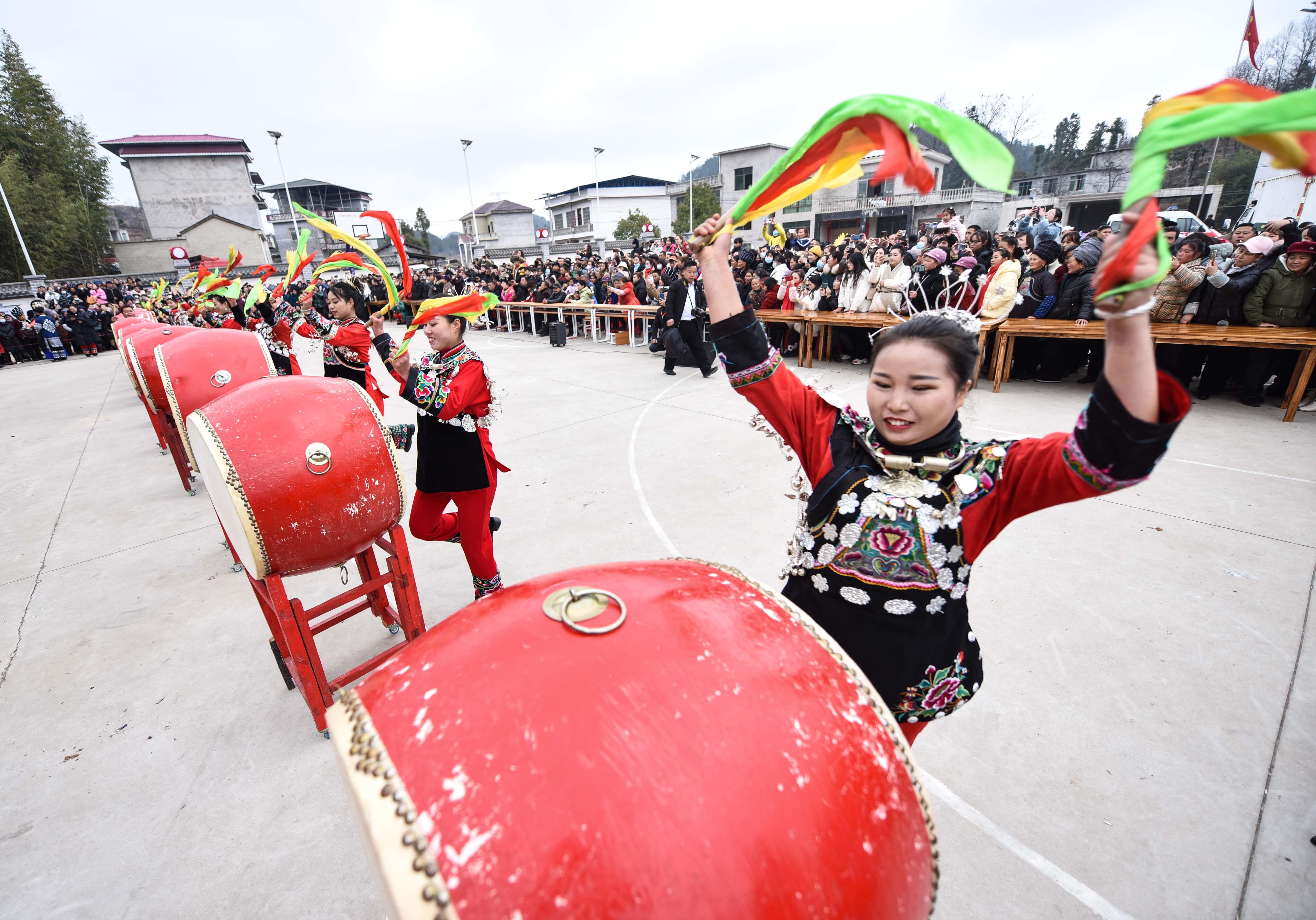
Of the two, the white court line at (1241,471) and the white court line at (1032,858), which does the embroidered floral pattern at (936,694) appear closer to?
the white court line at (1032,858)

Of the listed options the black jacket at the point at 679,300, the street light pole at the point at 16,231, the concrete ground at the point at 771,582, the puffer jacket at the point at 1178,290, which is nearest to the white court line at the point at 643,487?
the concrete ground at the point at 771,582

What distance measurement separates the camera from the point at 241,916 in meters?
1.75

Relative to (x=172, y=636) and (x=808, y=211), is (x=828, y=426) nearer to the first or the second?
(x=172, y=636)

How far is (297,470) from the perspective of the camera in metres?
2.06

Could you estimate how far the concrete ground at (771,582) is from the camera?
1.79m

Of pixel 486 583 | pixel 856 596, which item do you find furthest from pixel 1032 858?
pixel 486 583

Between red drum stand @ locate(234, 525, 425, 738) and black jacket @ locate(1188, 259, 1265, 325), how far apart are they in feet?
25.8

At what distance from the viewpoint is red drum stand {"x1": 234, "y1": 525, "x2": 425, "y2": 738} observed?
231cm

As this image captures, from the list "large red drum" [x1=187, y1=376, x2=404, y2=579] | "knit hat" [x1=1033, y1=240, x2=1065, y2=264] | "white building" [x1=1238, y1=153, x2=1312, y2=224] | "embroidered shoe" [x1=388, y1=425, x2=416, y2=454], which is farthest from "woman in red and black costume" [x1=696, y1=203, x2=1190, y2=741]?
"white building" [x1=1238, y1=153, x2=1312, y2=224]

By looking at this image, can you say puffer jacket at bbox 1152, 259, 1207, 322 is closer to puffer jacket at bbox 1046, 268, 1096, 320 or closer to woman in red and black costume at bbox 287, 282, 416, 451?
puffer jacket at bbox 1046, 268, 1096, 320

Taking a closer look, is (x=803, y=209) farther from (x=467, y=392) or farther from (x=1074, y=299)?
(x=467, y=392)

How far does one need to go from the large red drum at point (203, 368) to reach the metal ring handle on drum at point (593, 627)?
334 centimetres

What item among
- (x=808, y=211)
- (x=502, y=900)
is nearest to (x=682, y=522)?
(x=502, y=900)

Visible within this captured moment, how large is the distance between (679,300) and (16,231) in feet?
111
